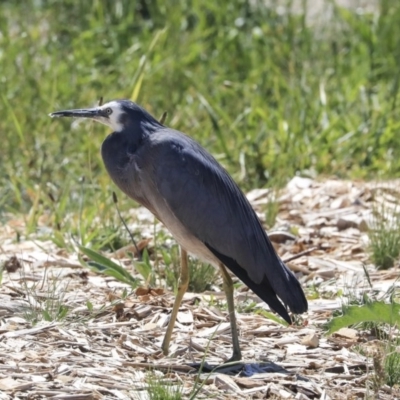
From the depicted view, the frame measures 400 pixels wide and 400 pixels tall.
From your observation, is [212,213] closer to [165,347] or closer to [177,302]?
[177,302]

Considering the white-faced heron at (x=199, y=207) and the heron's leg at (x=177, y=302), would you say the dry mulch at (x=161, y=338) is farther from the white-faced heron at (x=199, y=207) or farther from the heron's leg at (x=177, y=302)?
the white-faced heron at (x=199, y=207)

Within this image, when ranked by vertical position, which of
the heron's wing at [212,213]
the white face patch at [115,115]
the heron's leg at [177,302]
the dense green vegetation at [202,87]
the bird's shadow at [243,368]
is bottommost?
the bird's shadow at [243,368]

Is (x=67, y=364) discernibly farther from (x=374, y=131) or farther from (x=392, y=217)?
(x=374, y=131)

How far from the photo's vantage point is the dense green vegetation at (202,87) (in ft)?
22.9

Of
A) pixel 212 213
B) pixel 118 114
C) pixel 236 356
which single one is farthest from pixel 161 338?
pixel 118 114

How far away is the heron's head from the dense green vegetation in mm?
1237

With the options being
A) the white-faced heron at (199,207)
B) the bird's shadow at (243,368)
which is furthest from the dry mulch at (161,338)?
the white-faced heron at (199,207)

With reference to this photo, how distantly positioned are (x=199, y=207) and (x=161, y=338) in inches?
22.2

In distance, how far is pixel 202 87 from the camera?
319 inches

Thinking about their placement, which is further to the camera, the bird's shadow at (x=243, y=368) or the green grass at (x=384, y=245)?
the green grass at (x=384, y=245)

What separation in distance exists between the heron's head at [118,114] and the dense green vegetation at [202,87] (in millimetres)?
1237

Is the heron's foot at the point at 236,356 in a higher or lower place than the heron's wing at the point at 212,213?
lower

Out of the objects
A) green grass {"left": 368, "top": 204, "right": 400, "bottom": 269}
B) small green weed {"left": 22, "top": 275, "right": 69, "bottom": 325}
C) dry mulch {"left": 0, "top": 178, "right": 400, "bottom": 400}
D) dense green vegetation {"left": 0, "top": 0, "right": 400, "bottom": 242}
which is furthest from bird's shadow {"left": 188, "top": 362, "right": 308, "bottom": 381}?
dense green vegetation {"left": 0, "top": 0, "right": 400, "bottom": 242}

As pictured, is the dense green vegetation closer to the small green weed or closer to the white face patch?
the small green weed
